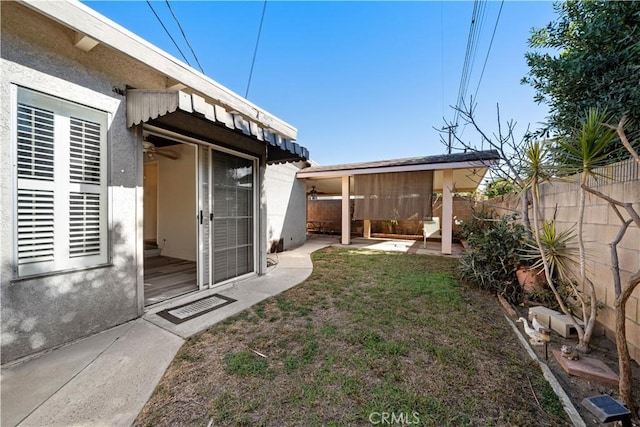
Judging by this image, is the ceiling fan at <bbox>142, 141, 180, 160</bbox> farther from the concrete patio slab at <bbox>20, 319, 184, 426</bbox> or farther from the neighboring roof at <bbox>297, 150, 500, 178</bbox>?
the concrete patio slab at <bbox>20, 319, 184, 426</bbox>

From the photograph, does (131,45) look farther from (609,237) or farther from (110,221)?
(609,237)

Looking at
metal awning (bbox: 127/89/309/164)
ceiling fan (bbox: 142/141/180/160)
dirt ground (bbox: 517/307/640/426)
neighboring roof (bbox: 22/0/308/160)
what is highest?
neighboring roof (bbox: 22/0/308/160)

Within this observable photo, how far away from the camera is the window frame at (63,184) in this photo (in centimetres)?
217

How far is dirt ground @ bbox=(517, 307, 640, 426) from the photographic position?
1.84 meters

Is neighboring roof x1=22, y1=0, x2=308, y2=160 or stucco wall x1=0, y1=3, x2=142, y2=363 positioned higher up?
neighboring roof x1=22, y1=0, x2=308, y2=160

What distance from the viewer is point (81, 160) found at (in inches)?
103

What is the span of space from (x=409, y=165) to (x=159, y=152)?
728cm

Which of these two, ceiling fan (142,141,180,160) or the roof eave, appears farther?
ceiling fan (142,141,180,160)

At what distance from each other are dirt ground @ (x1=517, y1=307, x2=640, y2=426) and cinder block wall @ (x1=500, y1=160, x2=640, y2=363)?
16 cm

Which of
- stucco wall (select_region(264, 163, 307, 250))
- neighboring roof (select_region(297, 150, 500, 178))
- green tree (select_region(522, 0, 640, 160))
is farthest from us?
stucco wall (select_region(264, 163, 307, 250))

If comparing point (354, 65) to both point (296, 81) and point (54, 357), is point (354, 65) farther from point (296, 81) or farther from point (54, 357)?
point (54, 357)

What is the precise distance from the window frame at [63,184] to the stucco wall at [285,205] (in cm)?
481

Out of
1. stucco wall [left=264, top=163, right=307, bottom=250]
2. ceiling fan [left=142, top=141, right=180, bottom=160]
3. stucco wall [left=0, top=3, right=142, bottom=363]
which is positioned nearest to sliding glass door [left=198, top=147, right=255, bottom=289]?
stucco wall [left=0, top=3, right=142, bottom=363]

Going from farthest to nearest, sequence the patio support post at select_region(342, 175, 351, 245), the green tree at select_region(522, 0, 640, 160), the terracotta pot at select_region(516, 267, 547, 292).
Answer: the patio support post at select_region(342, 175, 351, 245) < the terracotta pot at select_region(516, 267, 547, 292) < the green tree at select_region(522, 0, 640, 160)
